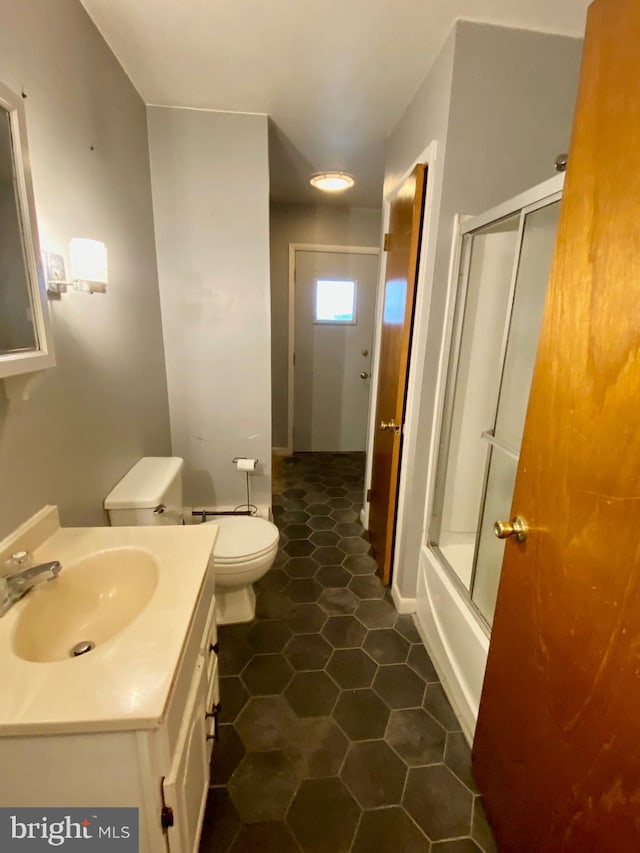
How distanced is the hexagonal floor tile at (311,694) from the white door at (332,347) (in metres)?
2.76

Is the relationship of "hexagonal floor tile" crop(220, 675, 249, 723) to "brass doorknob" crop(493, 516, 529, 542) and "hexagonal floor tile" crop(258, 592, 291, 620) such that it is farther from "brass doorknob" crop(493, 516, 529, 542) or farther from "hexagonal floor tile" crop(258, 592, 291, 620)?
"brass doorknob" crop(493, 516, 529, 542)

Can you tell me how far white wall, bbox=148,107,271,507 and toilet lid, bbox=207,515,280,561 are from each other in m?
0.60

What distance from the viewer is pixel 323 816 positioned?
1193mm

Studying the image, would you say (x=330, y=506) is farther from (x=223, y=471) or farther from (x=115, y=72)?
(x=115, y=72)

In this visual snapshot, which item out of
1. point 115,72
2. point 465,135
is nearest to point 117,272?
point 115,72

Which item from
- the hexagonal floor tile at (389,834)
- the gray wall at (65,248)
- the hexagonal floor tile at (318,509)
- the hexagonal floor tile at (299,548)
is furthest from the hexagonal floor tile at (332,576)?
the gray wall at (65,248)

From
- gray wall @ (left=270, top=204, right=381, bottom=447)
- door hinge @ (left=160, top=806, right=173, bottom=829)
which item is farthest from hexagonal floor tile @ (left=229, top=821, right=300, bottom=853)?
gray wall @ (left=270, top=204, right=381, bottom=447)

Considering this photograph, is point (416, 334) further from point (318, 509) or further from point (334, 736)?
point (318, 509)

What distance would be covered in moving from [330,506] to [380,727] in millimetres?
1735

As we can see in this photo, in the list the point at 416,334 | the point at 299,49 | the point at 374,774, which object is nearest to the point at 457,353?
the point at 416,334

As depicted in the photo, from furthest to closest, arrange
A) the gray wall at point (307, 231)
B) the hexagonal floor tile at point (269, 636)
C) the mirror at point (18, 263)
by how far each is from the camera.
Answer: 1. the gray wall at point (307, 231)
2. the hexagonal floor tile at point (269, 636)
3. the mirror at point (18, 263)

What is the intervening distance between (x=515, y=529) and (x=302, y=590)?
1452 mm

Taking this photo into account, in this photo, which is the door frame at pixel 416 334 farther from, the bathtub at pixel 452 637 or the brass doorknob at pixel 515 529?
the brass doorknob at pixel 515 529

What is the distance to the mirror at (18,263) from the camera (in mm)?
904
